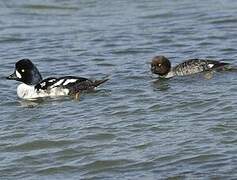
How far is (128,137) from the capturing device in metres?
10.8

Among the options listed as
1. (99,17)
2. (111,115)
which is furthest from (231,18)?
(111,115)

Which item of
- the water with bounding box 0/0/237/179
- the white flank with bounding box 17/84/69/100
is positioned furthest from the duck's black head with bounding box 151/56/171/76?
the white flank with bounding box 17/84/69/100

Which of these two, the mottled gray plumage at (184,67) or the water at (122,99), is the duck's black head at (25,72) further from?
the mottled gray plumage at (184,67)

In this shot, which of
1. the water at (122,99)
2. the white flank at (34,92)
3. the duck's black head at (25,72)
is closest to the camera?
the water at (122,99)

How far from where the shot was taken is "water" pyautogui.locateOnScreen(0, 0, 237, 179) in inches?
385

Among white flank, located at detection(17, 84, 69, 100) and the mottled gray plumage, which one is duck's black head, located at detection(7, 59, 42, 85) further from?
the mottled gray plumage

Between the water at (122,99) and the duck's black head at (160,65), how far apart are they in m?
0.19

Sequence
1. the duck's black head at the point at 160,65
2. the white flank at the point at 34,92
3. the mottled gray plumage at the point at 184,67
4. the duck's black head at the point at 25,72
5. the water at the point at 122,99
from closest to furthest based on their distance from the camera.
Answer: the water at the point at 122,99, the white flank at the point at 34,92, the duck's black head at the point at 25,72, the mottled gray plumage at the point at 184,67, the duck's black head at the point at 160,65

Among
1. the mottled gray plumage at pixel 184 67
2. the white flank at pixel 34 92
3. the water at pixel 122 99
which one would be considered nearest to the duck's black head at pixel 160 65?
the mottled gray plumage at pixel 184 67

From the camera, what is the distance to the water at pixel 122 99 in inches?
385

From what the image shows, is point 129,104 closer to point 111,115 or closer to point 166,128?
point 111,115

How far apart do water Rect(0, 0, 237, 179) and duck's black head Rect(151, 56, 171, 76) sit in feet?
0.61

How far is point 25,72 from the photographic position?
14641 mm

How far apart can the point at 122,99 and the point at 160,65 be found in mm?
2253
